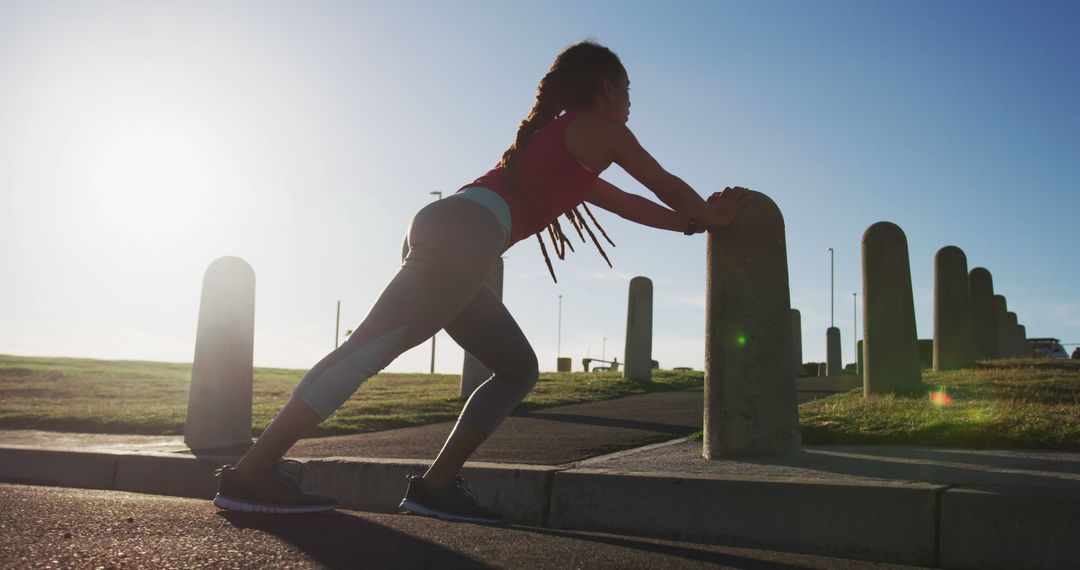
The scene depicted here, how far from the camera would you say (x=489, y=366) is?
384 centimetres

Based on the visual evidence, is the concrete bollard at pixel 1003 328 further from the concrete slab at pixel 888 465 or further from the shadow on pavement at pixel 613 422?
the concrete slab at pixel 888 465

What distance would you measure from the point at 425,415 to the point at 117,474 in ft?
14.2

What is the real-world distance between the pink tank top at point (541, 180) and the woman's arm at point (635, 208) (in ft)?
1.55

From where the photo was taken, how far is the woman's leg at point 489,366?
3.66m

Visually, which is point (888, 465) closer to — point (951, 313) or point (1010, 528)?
point (1010, 528)

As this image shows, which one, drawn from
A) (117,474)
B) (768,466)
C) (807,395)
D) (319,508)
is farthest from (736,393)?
(807,395)

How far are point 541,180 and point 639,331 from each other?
42.4 feet

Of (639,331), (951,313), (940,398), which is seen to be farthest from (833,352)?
(940,398)

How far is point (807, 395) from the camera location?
11.9 meters

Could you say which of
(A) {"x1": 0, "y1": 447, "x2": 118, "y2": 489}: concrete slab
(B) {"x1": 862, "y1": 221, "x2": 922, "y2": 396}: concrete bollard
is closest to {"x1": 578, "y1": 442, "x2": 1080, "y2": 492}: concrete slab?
(A) {"x1": 0, "y1": 447, "x2": 118, "y2": 489}: concrete slab

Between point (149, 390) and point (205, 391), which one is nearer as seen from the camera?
point (205, 391)

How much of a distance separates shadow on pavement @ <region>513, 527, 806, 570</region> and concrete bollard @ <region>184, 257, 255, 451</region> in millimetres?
4047

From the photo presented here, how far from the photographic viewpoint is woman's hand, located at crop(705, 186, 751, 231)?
4.69 metres

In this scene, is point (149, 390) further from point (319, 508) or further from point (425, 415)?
point (319, 508)
